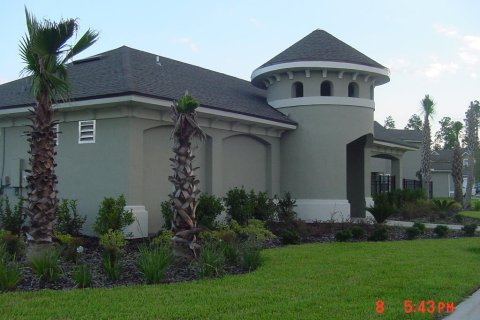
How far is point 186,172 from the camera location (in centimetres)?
1048

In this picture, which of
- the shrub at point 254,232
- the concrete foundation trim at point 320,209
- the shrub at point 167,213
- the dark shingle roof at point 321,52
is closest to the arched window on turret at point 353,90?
the dark shingle roof at point 321,52

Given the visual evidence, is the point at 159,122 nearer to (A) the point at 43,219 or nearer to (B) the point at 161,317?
(A) the point at 43,219

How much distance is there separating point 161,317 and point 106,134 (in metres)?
9.14

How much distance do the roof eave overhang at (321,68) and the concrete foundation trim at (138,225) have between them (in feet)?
27.9

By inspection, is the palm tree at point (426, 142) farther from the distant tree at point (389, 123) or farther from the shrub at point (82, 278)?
the distant tree at point (389, 123)

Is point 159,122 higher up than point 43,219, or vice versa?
point 159,122

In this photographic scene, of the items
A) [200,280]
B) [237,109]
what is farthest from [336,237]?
[200,280]

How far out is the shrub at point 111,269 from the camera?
28.9ft

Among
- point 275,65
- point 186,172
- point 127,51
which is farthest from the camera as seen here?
point 275,65

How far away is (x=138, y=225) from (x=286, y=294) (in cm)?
736

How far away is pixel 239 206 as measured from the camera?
16516mm

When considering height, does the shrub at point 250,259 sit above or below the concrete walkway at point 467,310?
above
